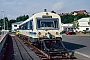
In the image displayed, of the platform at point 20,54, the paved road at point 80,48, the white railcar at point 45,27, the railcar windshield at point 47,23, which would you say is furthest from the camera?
the railcar windshield at point 47,23

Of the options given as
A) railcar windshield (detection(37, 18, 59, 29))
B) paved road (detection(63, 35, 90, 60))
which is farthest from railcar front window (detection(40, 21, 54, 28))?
paved road (detection(63, 35, 90, 60))

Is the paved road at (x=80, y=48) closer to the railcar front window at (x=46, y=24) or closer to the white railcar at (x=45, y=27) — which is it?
the white railcar at (x=45, y=27)

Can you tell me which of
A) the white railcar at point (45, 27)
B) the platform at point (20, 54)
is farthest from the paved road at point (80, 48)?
the platform at point (20, 54)

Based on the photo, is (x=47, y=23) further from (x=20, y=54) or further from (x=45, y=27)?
(x=20, y=54)

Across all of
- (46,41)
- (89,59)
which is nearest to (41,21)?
(46,41)

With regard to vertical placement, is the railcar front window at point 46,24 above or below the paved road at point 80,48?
above

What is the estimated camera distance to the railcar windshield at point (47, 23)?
1942 centimetres

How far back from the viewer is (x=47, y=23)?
19.5 m

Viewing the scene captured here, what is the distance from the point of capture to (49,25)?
64.1 ft

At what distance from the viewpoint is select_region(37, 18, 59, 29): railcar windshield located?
19422 mm

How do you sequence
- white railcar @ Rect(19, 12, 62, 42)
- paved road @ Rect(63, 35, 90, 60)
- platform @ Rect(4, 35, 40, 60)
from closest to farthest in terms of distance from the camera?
paved road @ Rect(63, 35, 90, 60)
platform @ Rect(4, 35, 40, 60)
white railcar @ Rect(19, 12, 62, 42)

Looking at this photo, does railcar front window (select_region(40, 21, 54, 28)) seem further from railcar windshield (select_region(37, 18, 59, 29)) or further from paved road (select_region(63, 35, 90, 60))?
paved road (select_region(63, 35, 90, 60))

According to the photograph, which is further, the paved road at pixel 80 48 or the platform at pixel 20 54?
the platform at pixel 20 54

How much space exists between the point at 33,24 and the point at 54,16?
2081mm
